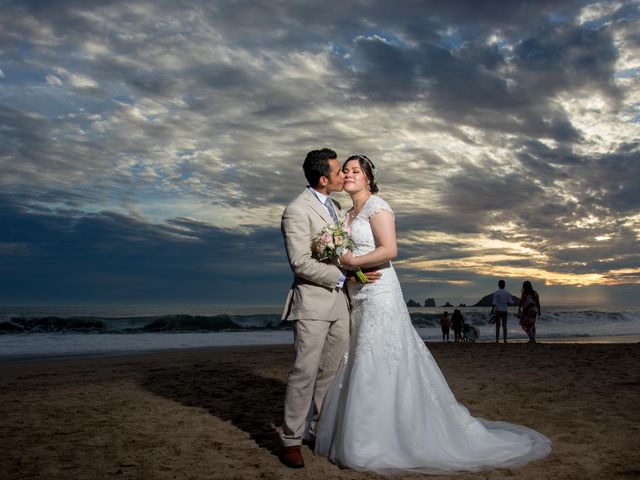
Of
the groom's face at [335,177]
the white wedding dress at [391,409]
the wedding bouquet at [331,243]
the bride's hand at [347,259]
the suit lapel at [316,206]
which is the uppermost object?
the groom's face at [335,177]

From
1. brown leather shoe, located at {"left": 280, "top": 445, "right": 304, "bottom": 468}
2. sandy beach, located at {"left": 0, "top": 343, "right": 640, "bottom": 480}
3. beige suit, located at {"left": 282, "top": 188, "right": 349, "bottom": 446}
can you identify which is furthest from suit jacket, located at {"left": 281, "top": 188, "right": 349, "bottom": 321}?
sandy beach, located at {"left": 0, "top": 343, "right": 640, "bottom": 480}

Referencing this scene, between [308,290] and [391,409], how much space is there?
3.72 feet

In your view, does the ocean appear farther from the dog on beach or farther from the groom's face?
the groom's face

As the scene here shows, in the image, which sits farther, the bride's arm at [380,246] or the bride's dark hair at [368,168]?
the bride's dark hair at [368,168]

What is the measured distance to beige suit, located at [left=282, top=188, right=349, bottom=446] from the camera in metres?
4.38

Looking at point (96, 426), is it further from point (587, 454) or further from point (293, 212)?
point (587, 454)

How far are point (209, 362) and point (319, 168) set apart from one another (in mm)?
9446

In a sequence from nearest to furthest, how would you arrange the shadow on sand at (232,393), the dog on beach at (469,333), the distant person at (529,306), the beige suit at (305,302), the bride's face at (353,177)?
the beige suit at (305,302) < the bride's face at (353,177) < the shadow on sand at (232,393) < the distant person at (529,306) < the dog on beach at (469,333)

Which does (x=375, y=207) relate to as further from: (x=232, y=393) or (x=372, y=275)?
(x=232, y=393)

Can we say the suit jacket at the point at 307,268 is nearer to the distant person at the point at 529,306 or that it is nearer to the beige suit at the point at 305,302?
the beige suit at the point at 305,302

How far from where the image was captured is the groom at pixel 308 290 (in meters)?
4.40

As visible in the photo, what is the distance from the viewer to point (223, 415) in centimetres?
677

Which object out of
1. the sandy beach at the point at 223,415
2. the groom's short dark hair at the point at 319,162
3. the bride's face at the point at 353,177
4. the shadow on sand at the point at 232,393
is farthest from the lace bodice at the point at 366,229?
the shadow on sand at the point at 232,393

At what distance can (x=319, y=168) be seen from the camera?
4555 mm
